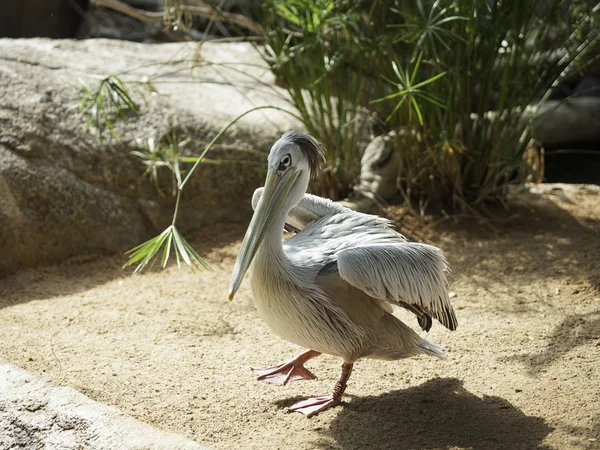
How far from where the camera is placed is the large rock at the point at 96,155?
210 inches

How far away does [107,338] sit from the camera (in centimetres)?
421

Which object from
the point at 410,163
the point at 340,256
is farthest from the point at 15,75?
the point at 340,256

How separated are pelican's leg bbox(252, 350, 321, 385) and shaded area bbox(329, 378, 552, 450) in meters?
0.31

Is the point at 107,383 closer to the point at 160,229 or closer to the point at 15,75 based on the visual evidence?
the point at 160,229

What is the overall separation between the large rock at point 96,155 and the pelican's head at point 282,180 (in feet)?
6.78

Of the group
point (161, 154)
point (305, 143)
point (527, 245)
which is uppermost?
point (305, 143)

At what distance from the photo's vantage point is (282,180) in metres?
3.40

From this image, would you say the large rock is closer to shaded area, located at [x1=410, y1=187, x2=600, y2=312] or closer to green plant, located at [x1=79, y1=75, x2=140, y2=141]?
green plant, located at [x1=79, y1=75, x2=140, y2=141]

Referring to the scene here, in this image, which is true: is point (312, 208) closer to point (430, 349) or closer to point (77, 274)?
point (430, 349)

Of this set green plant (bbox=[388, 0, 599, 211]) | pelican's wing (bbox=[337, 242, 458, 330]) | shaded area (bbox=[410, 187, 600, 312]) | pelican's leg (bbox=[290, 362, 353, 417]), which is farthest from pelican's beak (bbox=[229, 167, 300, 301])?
green plant (bbox=[388, 0, 599, 211])

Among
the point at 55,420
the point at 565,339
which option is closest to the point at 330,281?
the point at 55,420

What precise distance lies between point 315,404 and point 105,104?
2.80 meters

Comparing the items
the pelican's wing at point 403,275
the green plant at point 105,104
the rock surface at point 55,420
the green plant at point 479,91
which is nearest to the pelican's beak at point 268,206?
the pelican's wing at point 403,275

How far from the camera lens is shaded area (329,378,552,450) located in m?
3.11
